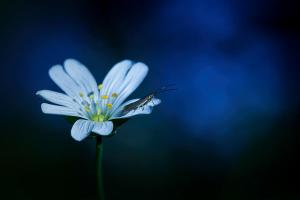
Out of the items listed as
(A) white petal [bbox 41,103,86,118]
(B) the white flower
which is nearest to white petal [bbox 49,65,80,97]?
(B) the white flower

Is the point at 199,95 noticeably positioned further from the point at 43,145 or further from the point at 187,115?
the point at 43,145

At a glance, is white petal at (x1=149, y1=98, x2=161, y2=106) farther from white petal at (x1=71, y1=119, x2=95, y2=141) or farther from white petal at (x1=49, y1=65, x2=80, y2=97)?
white petal at (x1=49, y1=65, x2=80, y2=97)

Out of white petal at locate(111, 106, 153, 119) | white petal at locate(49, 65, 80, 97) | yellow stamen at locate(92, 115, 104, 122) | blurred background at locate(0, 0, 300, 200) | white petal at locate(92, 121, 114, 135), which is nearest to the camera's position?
white petal at locate(92, 121, 114, 135)

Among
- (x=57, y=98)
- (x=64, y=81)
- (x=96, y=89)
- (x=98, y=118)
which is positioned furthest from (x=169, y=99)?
(x=57, y=98)

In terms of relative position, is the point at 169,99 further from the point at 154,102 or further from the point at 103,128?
the point at 103,128

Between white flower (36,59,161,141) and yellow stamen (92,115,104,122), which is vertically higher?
white flower (36,59,161,141)

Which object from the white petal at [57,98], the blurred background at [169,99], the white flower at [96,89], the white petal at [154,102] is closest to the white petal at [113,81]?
the white flower at [96,89]
